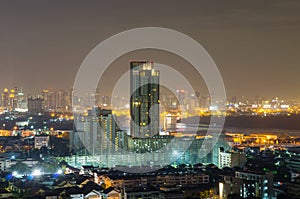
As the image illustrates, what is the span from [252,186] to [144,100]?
5.82 meters

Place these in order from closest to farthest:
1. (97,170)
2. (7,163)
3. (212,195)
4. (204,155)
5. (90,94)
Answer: (212,195) → (97,170) → (7,163) → (204,155) → (90,94)

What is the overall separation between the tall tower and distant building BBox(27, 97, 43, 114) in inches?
703

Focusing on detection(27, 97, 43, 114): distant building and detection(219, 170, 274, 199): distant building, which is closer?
detection(219, 170, 274, 199): distant building

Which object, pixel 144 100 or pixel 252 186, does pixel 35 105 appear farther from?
pixel 252 186

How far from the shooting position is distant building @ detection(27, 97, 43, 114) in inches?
1131

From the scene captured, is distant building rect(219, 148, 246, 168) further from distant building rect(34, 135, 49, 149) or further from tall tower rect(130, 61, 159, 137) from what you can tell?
distant building rect(34, 135, 49, 149)

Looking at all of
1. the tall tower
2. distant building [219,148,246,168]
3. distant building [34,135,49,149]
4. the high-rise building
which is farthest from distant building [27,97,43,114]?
distant building [219,148,246,168]

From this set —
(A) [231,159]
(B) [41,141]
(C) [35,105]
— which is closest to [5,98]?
(C) [35,105]

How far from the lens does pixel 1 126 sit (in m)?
20.6

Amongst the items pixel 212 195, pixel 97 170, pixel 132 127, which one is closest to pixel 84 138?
pixel 132 127

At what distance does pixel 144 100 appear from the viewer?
Answer: 11461 mm

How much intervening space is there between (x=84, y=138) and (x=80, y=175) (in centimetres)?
477

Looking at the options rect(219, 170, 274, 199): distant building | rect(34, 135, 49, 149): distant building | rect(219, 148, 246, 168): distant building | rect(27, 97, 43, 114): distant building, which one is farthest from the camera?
rect(27, 97, 43, 114): distant building

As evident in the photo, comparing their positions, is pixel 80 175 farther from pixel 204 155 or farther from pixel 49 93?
pixel 49 93
